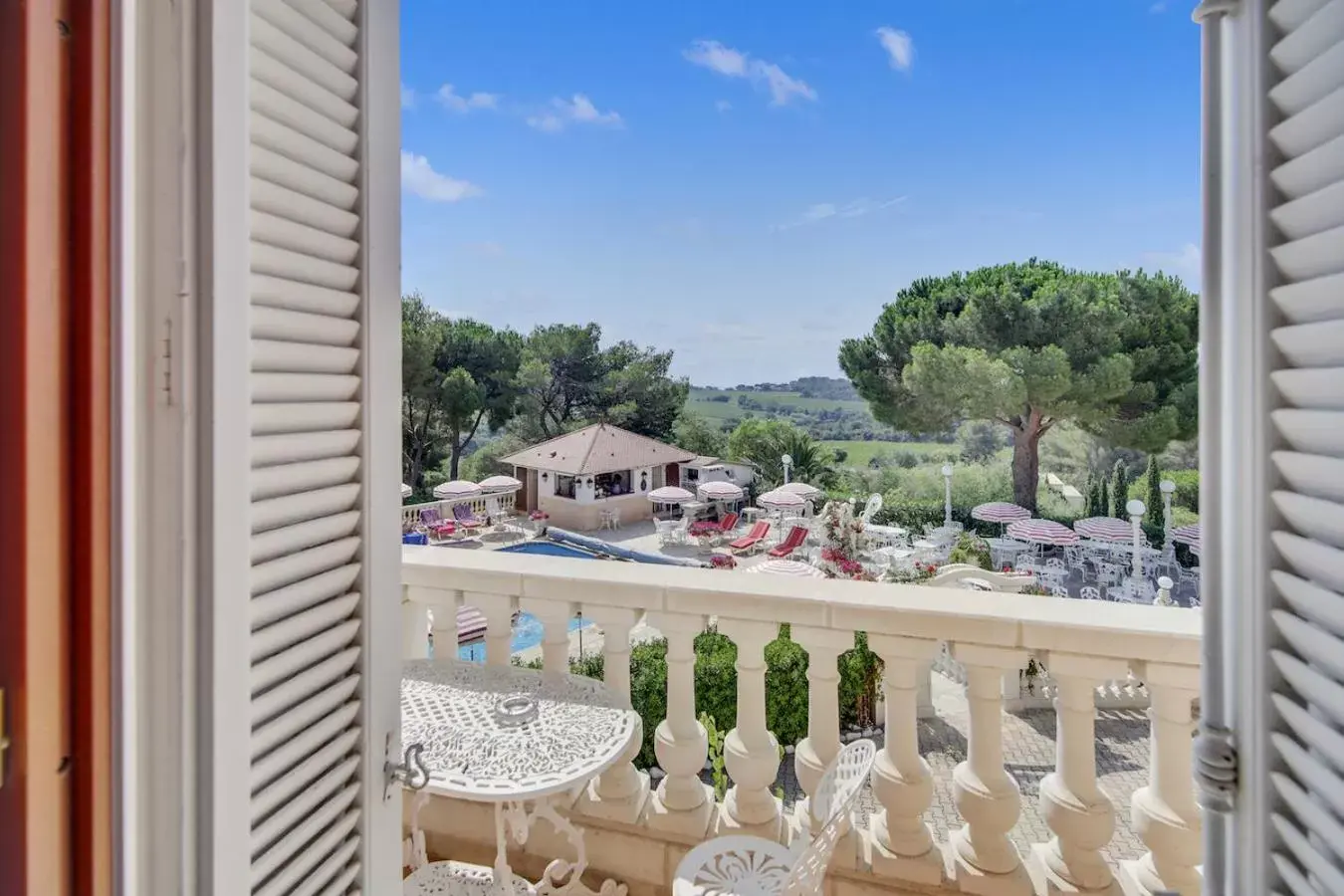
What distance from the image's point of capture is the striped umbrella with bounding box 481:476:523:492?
13.8 meters

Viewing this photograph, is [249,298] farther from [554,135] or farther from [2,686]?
[554,135]

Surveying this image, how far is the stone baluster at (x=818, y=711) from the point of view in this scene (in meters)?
1.22

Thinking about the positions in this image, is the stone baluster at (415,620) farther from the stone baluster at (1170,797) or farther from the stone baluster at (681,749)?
the stone baluster at (1170,797)

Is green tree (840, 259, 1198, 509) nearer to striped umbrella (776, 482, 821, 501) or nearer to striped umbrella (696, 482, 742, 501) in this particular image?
striped umbrella (776, 482, 821, 501)

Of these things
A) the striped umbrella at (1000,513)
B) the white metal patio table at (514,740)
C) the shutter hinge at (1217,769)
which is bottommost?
the striped umbrella at (1000,513)

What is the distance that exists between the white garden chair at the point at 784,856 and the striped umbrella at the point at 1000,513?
12.1m

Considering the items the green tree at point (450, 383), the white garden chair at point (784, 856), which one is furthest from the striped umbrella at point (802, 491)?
the white garden chair at point (784, 856)

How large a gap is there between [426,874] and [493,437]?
648 inches

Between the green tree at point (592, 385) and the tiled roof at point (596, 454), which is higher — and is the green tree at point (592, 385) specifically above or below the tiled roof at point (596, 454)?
above

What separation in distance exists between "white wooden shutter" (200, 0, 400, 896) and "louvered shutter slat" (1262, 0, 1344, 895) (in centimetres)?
78

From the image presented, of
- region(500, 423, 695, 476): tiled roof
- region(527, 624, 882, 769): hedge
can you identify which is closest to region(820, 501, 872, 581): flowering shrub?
region(500, 423, 695, 476): tiled roof

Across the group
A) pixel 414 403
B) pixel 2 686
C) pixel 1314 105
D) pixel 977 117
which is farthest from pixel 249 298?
pixel 977 117

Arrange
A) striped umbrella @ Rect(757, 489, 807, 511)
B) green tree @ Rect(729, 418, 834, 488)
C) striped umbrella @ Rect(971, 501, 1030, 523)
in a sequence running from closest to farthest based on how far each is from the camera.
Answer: striped umbrella @ Rect(971, 501, 1030, 523) → striped umbrella @ Rect(757, 489, 807, 511) → green tree @ Rect(729, 418, 834, 488)

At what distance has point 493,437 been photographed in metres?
17.1
